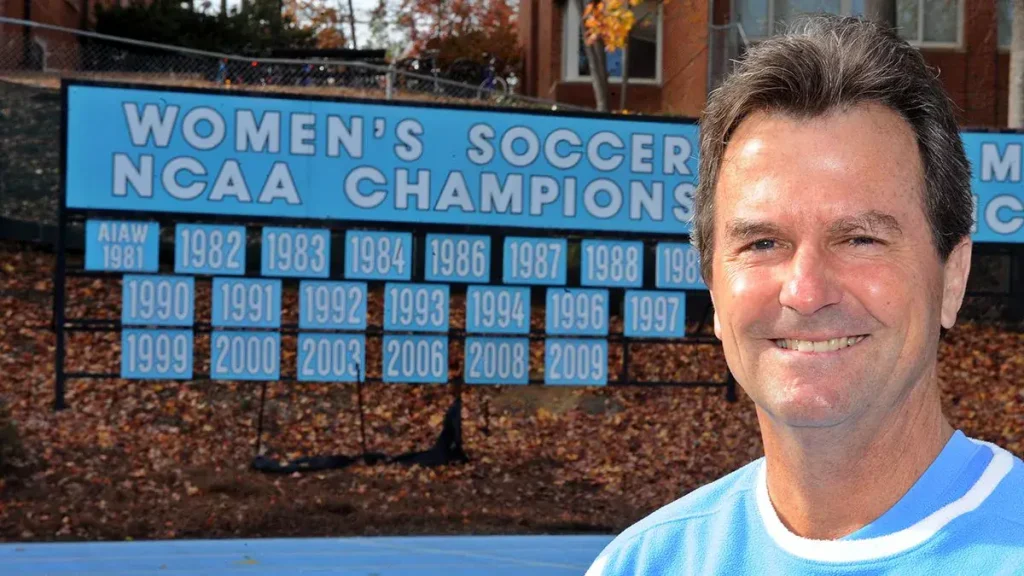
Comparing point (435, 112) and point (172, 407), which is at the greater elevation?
point (435, 112)

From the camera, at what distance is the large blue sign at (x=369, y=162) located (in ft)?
31.0

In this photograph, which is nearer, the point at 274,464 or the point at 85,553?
the point at 85,553

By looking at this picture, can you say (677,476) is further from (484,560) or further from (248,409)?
(484,560)

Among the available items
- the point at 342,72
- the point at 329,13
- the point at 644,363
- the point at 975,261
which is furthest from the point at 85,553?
the point at 329,13

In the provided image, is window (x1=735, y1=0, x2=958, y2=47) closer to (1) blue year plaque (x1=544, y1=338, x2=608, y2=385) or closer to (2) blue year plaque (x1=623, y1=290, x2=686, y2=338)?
(2) blue year plaque (x1=623, y1=290, x2=686, y2=338)

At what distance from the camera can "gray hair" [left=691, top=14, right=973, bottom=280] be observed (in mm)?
1728

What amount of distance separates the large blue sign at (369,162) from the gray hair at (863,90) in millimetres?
7458

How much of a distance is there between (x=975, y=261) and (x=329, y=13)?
26029mm

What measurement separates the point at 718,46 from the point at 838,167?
1663cm

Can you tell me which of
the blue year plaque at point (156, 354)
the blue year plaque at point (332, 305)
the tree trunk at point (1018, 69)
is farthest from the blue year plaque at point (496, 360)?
the tree trunk at point (1018, 69)

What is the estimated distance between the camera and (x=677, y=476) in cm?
1066

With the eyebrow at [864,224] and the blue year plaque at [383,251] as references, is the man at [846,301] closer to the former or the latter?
the eyebrow at [864,224]

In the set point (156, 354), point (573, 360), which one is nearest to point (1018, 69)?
point (573, 360)

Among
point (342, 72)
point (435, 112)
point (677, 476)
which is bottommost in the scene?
point (677, 476)
